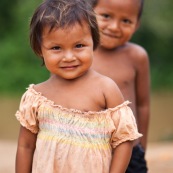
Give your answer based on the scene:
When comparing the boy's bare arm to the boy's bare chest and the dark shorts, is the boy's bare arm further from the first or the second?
the dark shorts

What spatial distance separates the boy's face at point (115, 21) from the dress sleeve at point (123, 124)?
828 millimetres

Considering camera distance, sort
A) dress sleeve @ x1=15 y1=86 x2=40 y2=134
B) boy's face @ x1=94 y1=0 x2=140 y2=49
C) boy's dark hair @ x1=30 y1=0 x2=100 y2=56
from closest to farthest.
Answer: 1. boy's dark hair @ x1=30 y1=0 x2=100 y2=56
2. dress sleeve @ x1=15 y1=86 x2=40 y2=134
3. boy's face @ x1=94 y1=0 x2=140 y2=49

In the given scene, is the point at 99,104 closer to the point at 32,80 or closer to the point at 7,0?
the point at 32,80

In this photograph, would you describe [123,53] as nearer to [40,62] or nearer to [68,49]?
[68,49]

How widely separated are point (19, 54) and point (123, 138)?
12474mm

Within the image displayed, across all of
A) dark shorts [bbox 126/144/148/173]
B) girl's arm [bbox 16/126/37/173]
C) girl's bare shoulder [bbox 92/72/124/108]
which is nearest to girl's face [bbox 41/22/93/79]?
girl's bare shoulder [bbox 92/72/124/108]

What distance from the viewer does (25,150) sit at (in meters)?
3.29

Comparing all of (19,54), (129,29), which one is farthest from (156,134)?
(129,29)

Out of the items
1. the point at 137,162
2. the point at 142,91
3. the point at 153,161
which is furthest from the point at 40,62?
the point at 137,162

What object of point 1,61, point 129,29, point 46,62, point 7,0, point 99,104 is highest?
point 7,0

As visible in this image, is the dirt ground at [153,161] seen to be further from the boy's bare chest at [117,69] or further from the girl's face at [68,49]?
the girl's face at [68,49]

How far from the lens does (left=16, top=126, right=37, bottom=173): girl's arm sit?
3275mm

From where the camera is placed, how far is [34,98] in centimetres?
318

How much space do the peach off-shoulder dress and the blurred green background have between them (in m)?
9.88
